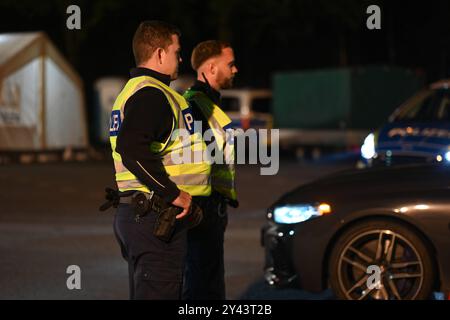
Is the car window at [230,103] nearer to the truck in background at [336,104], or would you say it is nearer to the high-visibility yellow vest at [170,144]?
the truck in background at [336,104]

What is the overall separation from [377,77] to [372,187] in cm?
2061

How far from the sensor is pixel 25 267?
355 inches

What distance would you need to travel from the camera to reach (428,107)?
1288 cm

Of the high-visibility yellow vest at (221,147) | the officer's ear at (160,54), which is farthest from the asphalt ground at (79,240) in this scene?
the officer's ear at (160,54)

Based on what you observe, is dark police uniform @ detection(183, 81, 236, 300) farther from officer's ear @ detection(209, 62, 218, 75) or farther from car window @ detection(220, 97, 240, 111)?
car window @ detection(220, 97, 240, 111)

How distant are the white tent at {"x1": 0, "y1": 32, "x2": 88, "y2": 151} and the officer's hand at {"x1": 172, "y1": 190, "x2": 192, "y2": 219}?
19.5 metres

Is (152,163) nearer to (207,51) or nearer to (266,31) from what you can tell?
(207,51)

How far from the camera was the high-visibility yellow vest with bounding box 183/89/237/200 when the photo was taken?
5.91 metres

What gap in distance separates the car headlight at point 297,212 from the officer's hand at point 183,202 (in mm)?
2401

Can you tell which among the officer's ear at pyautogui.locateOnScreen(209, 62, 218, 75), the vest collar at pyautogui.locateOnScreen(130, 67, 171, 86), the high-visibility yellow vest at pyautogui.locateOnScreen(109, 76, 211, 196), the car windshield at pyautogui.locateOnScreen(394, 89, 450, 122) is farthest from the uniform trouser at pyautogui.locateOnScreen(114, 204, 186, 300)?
the car windshield at pyautogui.locateOnScreen(394, 89, 450, 122)

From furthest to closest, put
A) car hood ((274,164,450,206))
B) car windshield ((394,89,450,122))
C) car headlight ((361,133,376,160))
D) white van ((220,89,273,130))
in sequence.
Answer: white van ((220,89,273,130)), car windshield ((394,89,450,122)), car headlight ((361,133,376,160)), car hood ((274,164,450,206))

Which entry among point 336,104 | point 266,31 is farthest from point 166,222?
point 266,31

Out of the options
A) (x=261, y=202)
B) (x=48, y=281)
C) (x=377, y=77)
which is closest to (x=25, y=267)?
(x=48, y=281)
